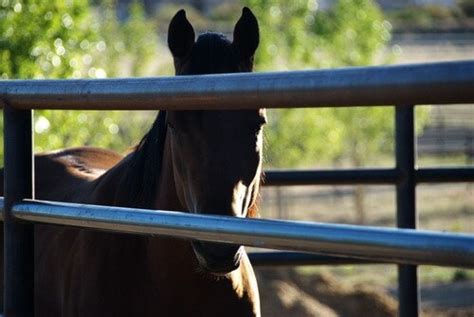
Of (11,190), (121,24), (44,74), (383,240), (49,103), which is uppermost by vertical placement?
(121,24)

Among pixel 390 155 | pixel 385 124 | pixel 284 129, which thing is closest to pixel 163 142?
pixel 284 129

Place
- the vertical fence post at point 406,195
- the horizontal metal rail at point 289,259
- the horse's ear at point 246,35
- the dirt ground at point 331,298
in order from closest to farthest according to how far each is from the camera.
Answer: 1. the horse's ear at point 246,35
2. the vertical fence post at point 406,195
3. the horizontal metal rail at point 289,259
4. the dirt ground at point 331,298

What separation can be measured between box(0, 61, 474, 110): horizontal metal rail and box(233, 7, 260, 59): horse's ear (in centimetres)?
87

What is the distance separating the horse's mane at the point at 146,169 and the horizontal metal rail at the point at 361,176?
77 centimetres

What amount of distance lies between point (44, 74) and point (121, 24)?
11.3 m

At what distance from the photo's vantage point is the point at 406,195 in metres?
4.23

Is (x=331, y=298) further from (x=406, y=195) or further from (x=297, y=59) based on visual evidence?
(x=406, y=195)

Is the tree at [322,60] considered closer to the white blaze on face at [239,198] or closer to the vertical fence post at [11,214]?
the white blaze on face at [239,198]

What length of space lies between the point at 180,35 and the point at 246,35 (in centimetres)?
23

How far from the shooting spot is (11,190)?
2791 mm

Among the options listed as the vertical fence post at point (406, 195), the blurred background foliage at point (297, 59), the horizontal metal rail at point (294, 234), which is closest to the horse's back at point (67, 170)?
the vertical fence post at point (406, 195)

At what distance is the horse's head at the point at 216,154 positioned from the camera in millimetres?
2799

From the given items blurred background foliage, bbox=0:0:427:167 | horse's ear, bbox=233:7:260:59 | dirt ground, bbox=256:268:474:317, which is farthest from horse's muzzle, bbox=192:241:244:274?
blurred background foliage, bbox=0:0:427:167

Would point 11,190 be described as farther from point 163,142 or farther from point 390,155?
point 390,155
